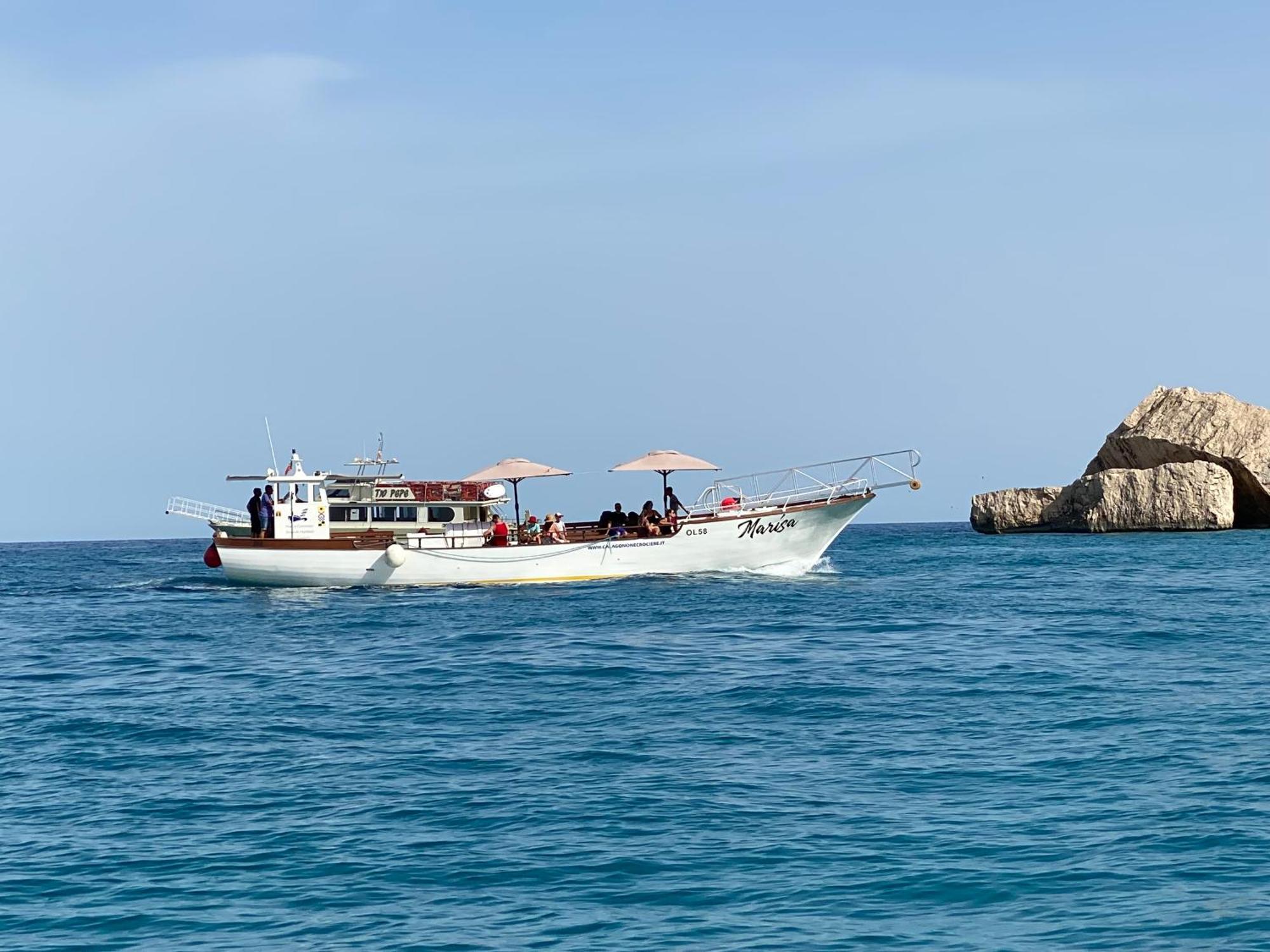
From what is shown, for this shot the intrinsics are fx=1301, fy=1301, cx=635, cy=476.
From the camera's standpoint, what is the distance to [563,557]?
3878 cm

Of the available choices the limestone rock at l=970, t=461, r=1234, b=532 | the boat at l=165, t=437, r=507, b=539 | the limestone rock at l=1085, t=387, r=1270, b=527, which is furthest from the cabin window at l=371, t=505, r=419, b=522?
the limestone rock at l=1085, t=387, r=1270, b=527

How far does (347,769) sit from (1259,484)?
7049cm

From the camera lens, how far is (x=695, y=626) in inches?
1088

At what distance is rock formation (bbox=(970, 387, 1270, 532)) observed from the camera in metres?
73.1

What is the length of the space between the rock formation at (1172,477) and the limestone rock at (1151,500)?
4 cm

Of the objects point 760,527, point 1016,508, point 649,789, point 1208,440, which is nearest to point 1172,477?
point 1208,440

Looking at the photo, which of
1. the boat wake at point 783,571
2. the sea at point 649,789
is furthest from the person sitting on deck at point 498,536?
the sea at point 649,789

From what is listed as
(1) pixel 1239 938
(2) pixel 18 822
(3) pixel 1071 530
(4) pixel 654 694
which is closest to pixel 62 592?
(4) pixel 654 694

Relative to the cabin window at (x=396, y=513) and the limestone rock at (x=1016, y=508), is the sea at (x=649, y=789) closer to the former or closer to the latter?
the cabin window at (x=396, y=513)

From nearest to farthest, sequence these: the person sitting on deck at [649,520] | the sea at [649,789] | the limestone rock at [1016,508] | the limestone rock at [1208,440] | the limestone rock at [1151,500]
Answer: the sea at [649,789], the person sitting on deck at [649,520], the limestone rock at [1151,500], the limestone rock at [1208,440], the limestone rock at [1016,508]

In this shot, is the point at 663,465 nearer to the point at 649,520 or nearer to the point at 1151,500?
the point at 649,520

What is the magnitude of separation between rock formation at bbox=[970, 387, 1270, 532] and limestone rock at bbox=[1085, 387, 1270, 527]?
5 cm

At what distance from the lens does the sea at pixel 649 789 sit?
364 inches

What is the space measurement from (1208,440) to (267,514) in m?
57.0
